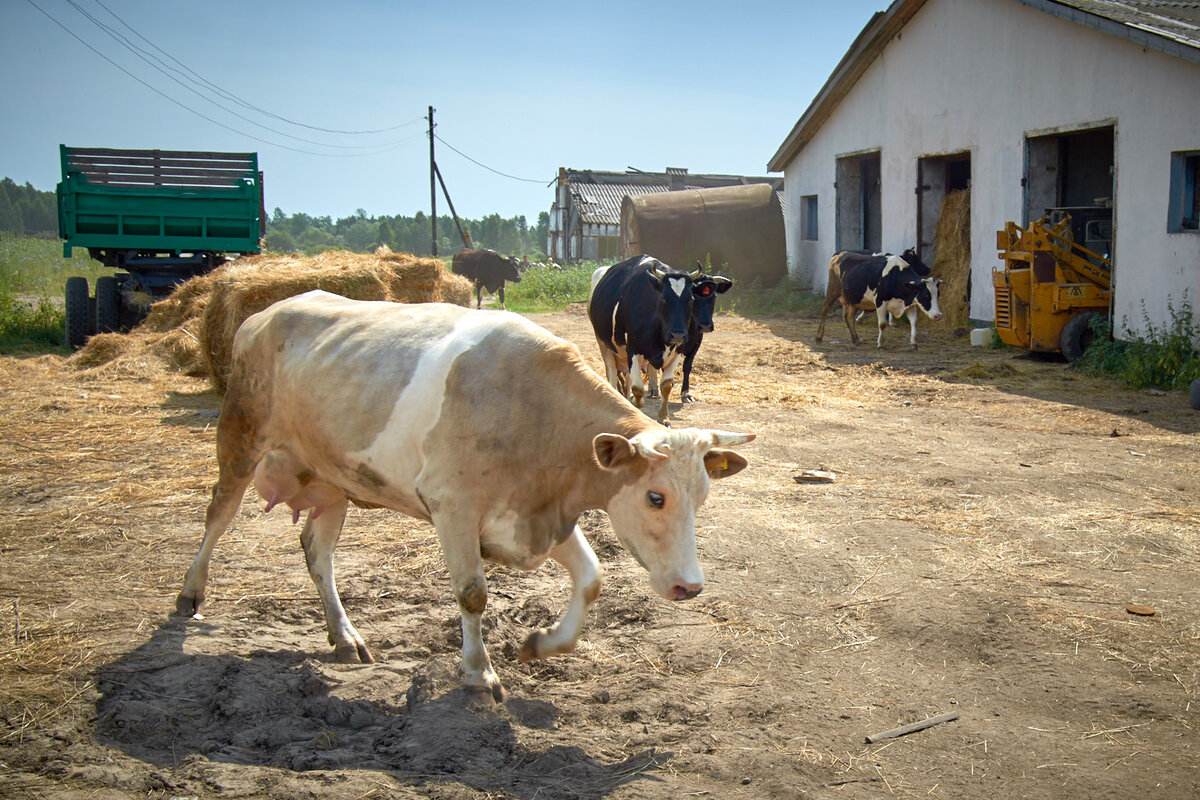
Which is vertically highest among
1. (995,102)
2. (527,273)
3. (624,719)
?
(995,102)

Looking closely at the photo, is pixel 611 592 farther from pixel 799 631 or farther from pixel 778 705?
pixel 778 705

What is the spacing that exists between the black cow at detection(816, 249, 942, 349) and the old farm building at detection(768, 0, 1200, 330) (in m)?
1.27

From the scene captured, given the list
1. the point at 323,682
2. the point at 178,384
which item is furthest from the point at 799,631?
the point at 178,384

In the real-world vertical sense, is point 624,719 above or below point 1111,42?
below

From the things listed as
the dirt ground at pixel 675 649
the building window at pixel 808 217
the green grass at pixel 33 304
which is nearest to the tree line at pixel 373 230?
the green grass at pixel 33 304

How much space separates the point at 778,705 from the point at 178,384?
9774mm

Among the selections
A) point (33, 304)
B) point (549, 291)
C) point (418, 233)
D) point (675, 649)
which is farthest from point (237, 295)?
point (418, 233)

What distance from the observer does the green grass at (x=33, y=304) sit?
1501 centimetres

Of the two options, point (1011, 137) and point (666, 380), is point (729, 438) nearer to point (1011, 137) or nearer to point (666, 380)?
point (666, 380)

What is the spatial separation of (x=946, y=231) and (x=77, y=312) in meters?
15.5

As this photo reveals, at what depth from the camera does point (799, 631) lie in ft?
14.6

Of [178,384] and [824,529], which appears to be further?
[178,384]

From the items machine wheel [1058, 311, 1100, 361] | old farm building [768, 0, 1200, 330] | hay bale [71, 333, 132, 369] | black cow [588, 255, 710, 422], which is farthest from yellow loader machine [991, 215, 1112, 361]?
hay bale [71, 333, 132, 369]

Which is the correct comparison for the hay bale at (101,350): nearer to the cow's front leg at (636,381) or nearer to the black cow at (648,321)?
the black cow at (648,321)
